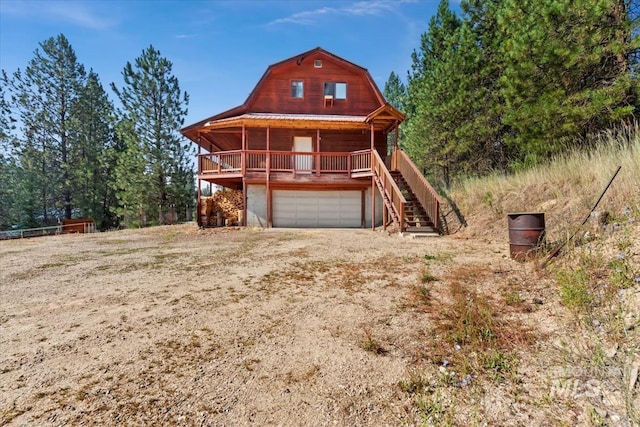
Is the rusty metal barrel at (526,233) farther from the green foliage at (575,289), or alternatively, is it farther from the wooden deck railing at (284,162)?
the wooden deck railing at (284,162)

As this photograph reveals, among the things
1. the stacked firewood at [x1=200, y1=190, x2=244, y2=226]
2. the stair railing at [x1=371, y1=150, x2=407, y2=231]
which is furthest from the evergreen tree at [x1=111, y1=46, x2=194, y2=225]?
the stair railing at [x1=371, y1=150, x2=407, y2=231]

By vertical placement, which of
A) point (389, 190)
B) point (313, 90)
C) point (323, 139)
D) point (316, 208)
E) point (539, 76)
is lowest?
point (316, 208)

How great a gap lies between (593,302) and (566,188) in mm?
6331

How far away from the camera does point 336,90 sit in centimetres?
1639

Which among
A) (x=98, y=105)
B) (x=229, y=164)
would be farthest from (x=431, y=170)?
(x=98, y=105)

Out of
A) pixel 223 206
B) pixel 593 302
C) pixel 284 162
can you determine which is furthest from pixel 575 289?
pixel 223 206

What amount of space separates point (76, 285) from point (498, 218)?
1059 cm

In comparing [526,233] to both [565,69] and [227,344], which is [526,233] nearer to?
[227,344]

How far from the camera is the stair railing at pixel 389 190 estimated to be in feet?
32.7

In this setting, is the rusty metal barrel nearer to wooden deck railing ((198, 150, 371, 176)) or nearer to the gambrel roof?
wooden deck railing ((198, 150, 371, 176))

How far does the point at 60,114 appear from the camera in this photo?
86.9ft

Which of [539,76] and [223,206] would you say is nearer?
[539,76]

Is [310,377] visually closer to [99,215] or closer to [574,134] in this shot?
[574,134]

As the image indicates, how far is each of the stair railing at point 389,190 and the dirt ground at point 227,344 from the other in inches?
162
